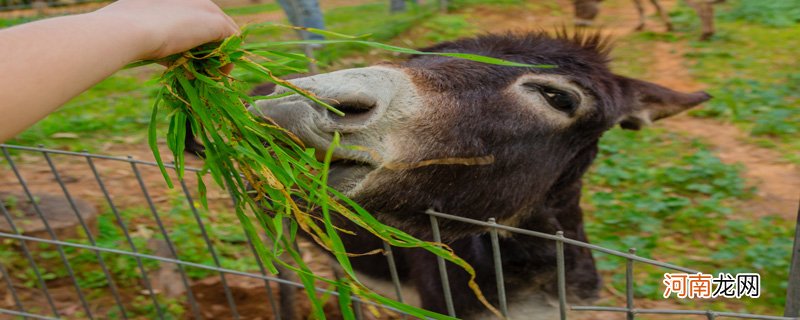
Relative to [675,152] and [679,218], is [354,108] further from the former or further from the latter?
[675,152]

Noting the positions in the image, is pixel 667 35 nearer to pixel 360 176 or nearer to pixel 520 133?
pixel 520 133

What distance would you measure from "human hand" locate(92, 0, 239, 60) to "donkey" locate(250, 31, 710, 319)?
0.29 metres

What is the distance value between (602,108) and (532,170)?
385 millimetres

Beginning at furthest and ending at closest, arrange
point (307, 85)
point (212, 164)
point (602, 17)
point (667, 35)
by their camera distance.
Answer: point (602, 17), point (667, 35), point (307, 85), point (212, 164)

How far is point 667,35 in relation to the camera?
311 inches

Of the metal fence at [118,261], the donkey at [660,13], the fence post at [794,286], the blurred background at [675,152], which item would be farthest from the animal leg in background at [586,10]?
the fence post at [794,286]

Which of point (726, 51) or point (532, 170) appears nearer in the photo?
point (532, 170)

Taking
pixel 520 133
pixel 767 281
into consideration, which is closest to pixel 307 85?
pixel 520 133

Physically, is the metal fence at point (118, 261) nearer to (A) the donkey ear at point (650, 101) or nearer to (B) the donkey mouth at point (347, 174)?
(A) the donkey ear at point (650, 101)

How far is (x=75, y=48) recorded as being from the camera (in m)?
1.31

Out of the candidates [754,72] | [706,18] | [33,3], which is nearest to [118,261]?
[754,72]

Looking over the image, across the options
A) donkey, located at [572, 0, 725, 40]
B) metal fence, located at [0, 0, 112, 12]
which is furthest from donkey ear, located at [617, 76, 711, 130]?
metal fence, located at [0, 0, 112, 12]

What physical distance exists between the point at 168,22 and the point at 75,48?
0.22 metres

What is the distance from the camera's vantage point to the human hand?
144 cm
